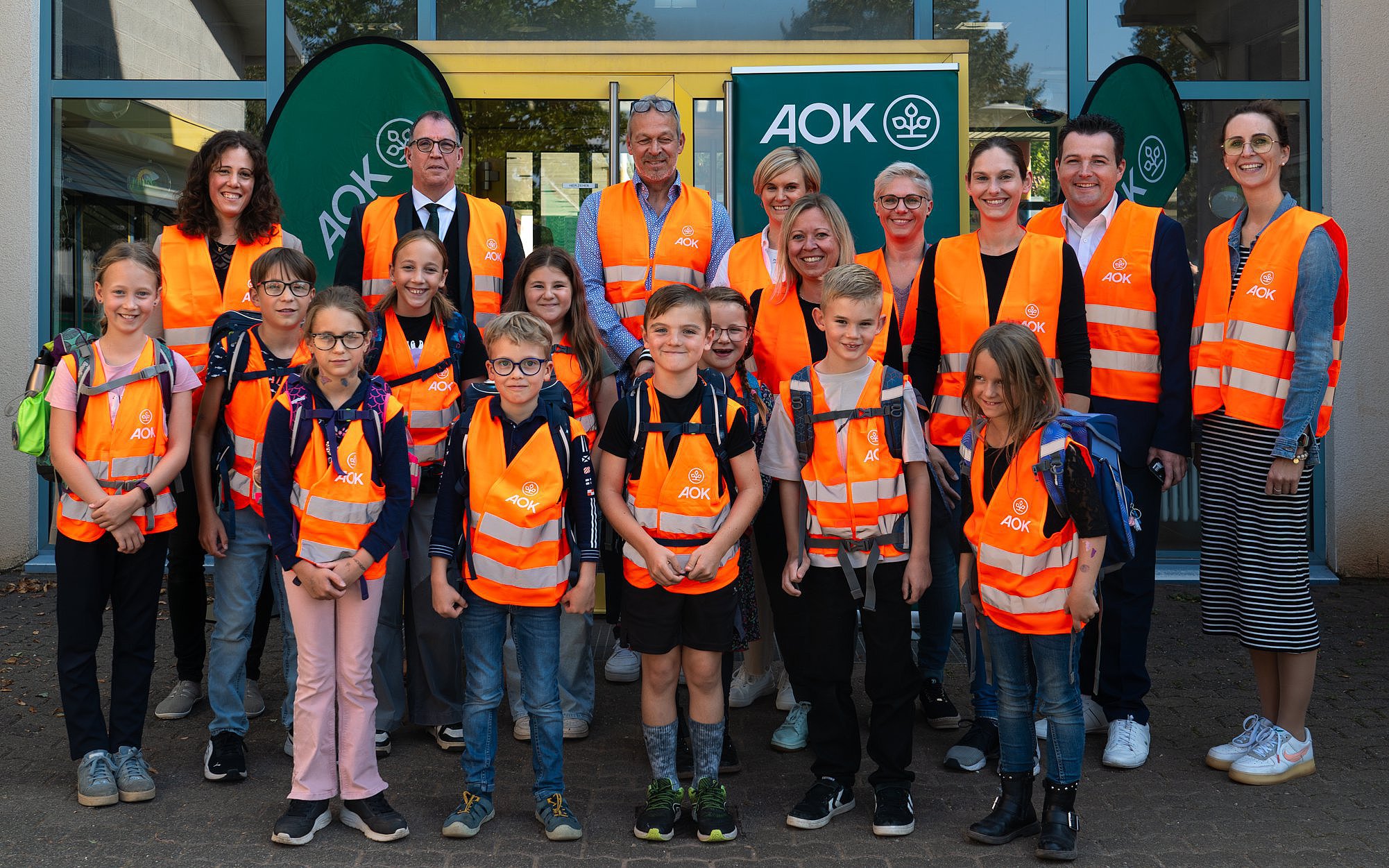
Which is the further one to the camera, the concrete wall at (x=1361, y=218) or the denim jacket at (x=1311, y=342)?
the concrete wall at (x=1361, y=218)

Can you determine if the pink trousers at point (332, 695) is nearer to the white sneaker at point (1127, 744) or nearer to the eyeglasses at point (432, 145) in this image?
the eyeglasses at point (432, 145)

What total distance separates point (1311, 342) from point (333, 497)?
124 inches

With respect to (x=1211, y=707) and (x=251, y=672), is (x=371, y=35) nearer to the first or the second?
(x=251, y=672)

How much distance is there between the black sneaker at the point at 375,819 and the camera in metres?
3.47

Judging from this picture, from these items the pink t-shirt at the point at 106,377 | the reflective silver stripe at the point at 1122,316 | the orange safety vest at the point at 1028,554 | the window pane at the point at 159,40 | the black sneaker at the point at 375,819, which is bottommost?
the black sneaker at the point at 375,819

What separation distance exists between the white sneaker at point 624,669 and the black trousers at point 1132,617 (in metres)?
1.91

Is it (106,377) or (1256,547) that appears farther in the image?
(1256,547)

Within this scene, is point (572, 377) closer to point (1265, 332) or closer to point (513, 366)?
point (513, 366)

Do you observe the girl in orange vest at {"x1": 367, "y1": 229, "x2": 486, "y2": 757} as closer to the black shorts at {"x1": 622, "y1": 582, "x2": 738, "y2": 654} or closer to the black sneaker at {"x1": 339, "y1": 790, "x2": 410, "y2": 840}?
the black sneaker at {"x1": 339, "y1": 790, "x2": 410, "y2": 840}

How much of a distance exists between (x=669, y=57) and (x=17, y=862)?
4831mm

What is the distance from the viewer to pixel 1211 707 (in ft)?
15.7

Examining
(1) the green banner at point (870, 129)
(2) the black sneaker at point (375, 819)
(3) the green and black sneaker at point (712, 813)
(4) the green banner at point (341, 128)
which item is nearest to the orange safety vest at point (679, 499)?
(3) the green and black sneaker at point (712, 813)

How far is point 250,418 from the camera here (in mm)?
3967

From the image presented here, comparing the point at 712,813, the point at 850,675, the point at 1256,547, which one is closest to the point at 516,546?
the point at 712,813
